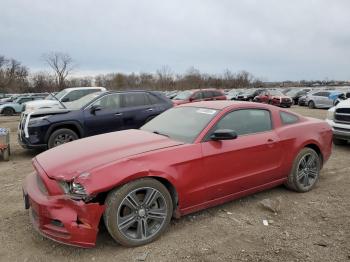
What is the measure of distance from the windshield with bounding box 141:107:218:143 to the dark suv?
4.03 m

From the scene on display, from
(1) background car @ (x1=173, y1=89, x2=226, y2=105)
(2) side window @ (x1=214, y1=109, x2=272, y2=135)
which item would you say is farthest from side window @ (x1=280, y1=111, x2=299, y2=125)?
(1) background car @ (x1=173, y1=89, x2=226, y2=105)

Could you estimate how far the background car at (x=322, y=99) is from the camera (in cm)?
2628

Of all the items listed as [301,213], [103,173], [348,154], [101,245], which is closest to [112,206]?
[103,173]

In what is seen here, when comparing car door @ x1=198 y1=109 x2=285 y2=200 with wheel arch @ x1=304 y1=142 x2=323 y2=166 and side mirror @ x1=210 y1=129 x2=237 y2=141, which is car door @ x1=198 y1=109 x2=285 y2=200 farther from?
wheel arch @ x1=304 y1=142 x2=323 y2=166

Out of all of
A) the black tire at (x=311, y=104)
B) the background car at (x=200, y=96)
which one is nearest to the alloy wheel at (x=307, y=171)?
the background car at (x=200, y=96)

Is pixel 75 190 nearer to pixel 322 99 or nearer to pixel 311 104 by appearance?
pixel 322 99

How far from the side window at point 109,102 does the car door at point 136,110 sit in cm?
17

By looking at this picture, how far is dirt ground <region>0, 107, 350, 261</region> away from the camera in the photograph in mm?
3541

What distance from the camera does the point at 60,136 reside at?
338 inches

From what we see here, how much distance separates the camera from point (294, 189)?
5.34 metres

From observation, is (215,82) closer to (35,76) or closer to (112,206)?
(35,76)

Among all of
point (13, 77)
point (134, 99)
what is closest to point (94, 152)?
point (134, 99)

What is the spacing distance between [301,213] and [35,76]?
8522cm

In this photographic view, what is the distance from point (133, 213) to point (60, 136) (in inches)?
218
